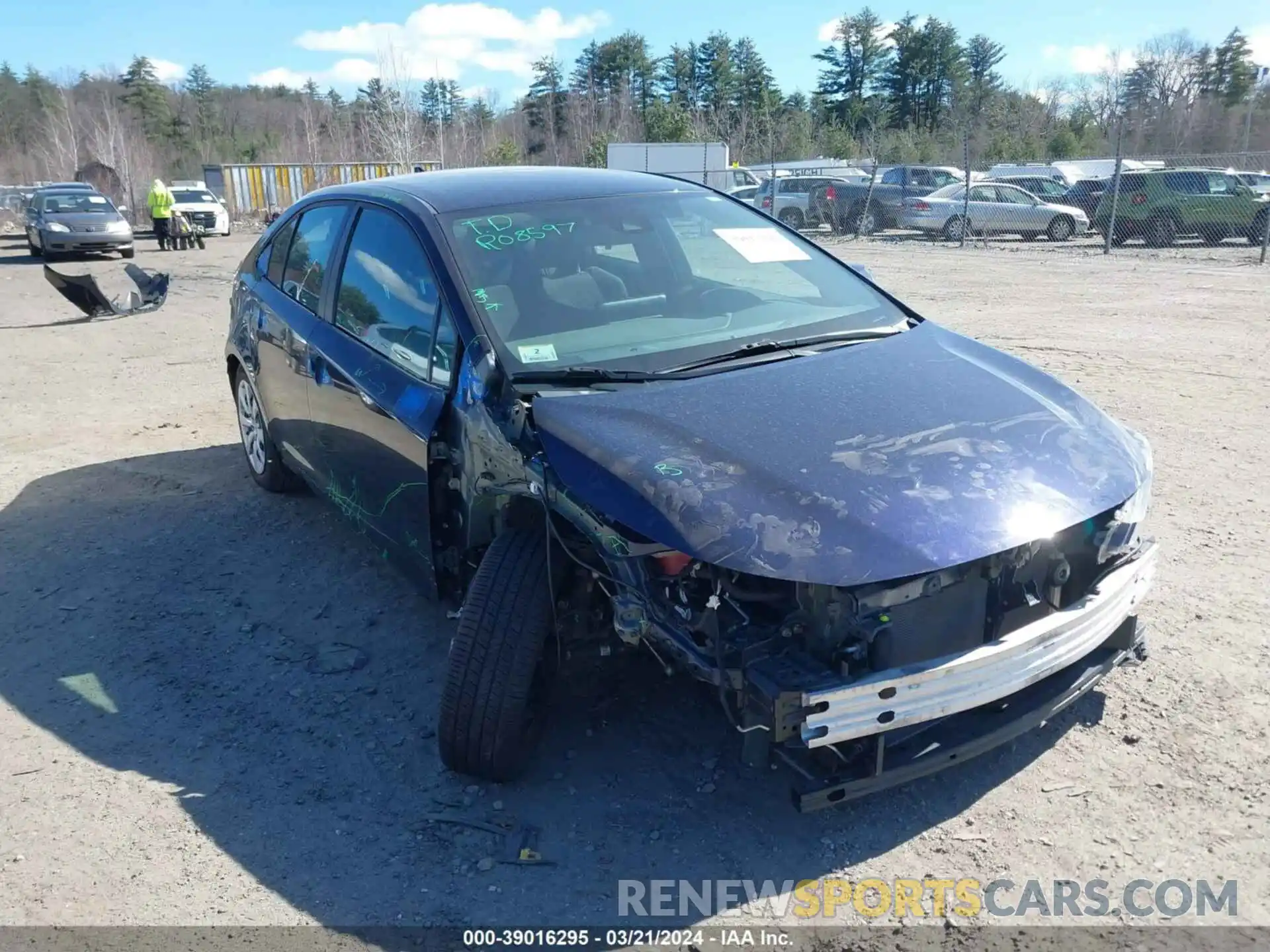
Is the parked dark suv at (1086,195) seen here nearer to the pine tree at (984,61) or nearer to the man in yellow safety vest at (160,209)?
the man in yellow safety vest at (160,209)

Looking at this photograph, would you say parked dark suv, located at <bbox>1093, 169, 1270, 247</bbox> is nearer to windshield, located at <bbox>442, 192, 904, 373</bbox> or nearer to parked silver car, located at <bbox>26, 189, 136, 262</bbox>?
windshield, located at <bbox>442, 192, 904, 373</bbox>

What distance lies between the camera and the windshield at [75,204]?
2233cm

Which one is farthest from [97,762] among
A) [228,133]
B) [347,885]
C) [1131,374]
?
[228,133]

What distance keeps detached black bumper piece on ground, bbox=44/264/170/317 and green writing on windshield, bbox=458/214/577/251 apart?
1068 centimetres

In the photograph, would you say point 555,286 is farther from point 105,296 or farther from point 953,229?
point 953,229

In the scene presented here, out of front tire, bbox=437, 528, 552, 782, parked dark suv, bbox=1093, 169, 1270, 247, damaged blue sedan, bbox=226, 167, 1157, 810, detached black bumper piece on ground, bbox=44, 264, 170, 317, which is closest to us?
damaged blue sedan, bbox=226, 167, 1157, 810

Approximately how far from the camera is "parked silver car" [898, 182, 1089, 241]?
73.3 feet

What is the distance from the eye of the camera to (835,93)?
64.8 meters

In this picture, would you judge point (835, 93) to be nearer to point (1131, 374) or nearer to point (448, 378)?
point (1131, 374)

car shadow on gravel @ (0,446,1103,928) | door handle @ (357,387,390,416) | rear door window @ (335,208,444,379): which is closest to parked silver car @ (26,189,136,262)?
car shadow on gravel @ (0,446,1103,928)

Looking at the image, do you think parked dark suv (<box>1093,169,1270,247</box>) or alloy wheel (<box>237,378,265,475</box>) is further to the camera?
parked dark suv (<box>1093,169,1270,247</box>)

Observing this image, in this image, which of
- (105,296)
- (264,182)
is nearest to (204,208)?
(264,182)

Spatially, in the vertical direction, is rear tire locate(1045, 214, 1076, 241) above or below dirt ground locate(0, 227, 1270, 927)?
above

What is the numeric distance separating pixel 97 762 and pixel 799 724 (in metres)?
2.48
